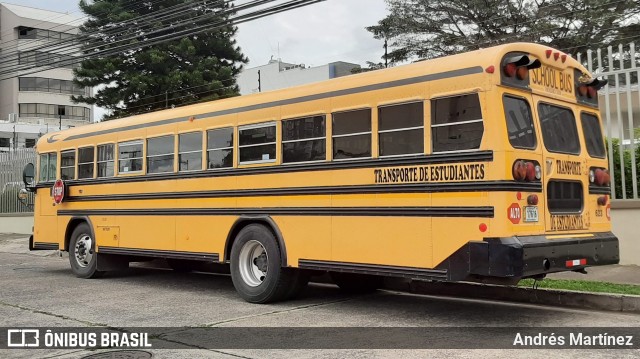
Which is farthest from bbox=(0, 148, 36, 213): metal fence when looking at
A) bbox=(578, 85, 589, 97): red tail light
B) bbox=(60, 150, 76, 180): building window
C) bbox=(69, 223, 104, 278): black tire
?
bbox=(578, 85, 589, 97): red tail light

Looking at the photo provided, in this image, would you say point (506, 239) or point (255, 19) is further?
point (255, 19)

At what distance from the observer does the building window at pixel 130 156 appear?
9820 millimetres

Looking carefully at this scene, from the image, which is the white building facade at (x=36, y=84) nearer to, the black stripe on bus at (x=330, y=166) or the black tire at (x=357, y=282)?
the black stripe on bus at (x=330, y=166)

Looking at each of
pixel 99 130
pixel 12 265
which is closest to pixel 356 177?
pixel 99 130

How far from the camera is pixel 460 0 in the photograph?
27.5m

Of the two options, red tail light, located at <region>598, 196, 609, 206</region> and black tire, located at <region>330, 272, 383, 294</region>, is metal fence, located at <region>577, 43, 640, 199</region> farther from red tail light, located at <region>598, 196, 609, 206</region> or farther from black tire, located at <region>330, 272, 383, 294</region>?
black tire, located at <region>330, 272, 383, 294</region>

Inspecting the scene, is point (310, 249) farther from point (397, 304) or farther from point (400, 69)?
point (400, 69)

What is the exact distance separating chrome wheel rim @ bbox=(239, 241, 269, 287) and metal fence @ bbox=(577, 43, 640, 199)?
18.1ft

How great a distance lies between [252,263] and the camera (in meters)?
8.05

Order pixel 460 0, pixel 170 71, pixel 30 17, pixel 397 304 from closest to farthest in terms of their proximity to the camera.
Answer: pixel 397 304, pixel 460 0, pixel 170 71, pixel 30 17

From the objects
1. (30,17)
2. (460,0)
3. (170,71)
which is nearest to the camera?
(460,0)

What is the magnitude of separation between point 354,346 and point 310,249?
1843mm

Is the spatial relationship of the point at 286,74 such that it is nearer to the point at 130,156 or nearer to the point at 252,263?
the point at 130,156

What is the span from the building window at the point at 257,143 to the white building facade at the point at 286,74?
141ft
